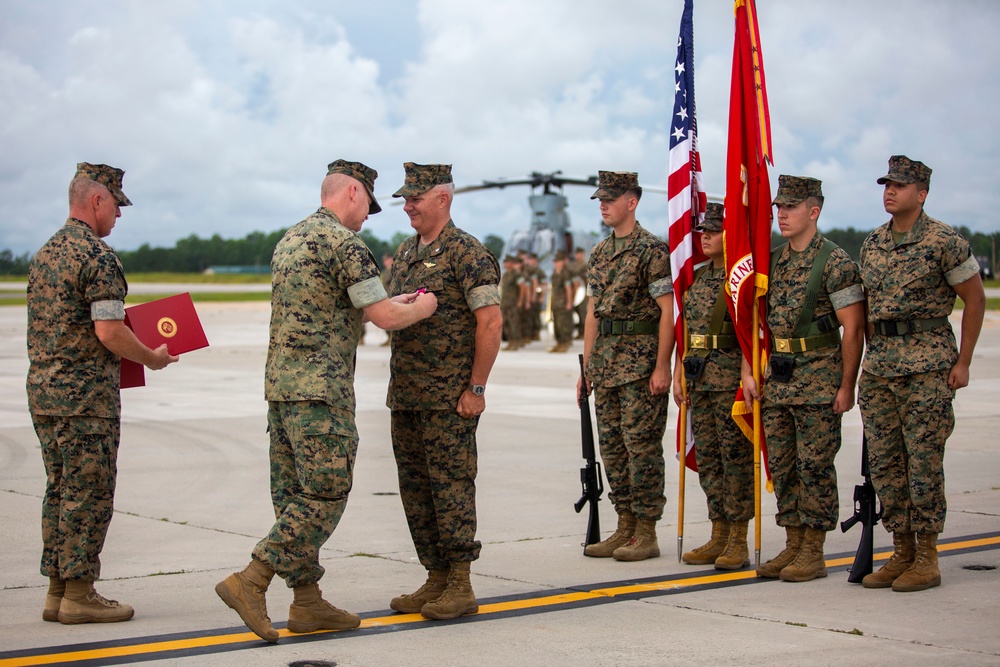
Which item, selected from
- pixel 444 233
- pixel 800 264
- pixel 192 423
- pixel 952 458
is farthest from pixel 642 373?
pixel 192 423

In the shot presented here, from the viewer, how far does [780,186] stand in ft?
19.1

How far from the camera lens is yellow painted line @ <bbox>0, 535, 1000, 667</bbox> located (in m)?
4.43

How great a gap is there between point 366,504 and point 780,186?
142 inches

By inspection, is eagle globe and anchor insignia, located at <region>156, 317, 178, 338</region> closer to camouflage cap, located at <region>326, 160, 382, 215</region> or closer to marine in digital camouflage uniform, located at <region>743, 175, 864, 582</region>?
camouflage cap, located at <region>326, 160, 382, 215</region>

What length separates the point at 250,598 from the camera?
457cm

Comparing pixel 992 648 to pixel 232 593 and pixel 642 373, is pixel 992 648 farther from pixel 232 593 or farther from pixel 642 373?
pixel 232 593

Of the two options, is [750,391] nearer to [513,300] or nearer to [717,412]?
[717,412]

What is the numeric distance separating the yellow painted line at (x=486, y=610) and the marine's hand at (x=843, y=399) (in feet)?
3.04

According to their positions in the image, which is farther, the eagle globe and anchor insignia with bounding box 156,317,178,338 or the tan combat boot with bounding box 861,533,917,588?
the tan combat boot with bounding box 861,533,917,588

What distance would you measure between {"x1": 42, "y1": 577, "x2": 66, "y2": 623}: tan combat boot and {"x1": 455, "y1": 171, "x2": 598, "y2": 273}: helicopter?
27844 millimetres

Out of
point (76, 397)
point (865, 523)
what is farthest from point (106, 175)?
point (865, 523)

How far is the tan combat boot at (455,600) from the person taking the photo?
198 inches

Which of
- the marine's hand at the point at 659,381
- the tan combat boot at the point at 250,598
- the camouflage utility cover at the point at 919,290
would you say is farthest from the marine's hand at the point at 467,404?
the camouflage utility cover at the point at 919,290

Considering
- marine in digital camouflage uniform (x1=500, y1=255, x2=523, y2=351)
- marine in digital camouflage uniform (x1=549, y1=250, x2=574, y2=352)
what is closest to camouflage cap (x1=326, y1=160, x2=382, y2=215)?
marine in digital camouflage uniform (x1=549, y1=250, x2=574, y2=352)
